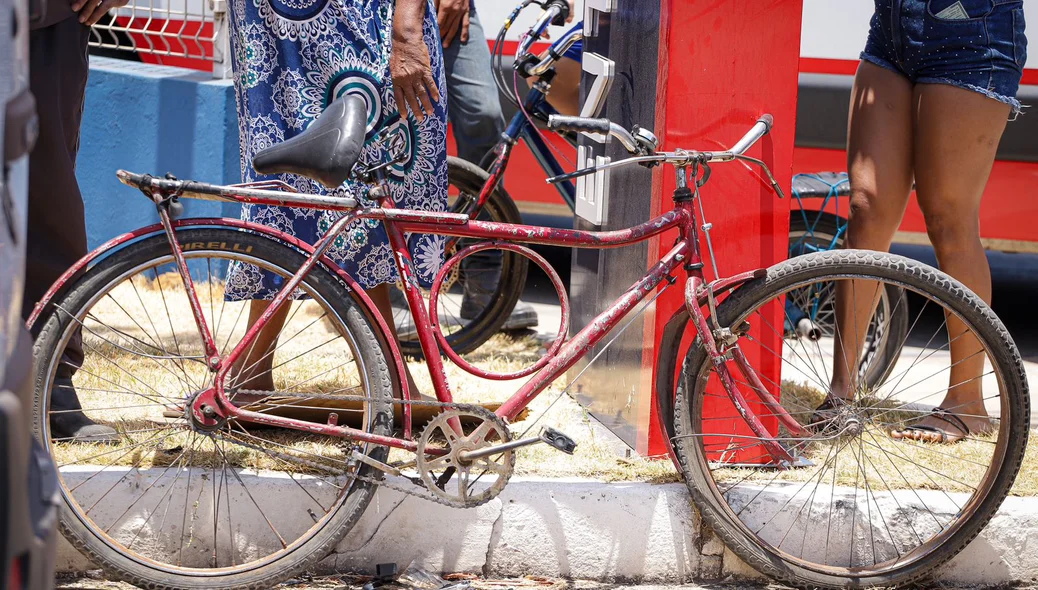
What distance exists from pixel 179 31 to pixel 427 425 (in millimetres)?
3348

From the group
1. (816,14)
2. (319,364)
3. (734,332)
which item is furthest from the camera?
(816,14)

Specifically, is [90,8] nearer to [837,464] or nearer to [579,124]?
[579,124]

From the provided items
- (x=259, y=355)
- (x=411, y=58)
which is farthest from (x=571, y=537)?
(x=411, y=58)

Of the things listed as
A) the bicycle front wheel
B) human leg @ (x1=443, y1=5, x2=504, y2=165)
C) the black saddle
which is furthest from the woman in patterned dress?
the black saddle

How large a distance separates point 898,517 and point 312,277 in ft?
5.69

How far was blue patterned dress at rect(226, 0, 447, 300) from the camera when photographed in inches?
117

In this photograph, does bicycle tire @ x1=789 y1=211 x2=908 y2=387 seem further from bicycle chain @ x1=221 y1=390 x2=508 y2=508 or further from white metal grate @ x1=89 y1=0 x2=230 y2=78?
white metal grate @ x1=89 y1=0 x2=230 y2=78

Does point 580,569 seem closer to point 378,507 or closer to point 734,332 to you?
point 378,507

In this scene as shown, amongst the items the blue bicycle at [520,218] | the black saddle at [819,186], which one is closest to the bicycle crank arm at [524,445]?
the blue bicycle at [520,218]

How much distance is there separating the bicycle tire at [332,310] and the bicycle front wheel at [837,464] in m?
0.81

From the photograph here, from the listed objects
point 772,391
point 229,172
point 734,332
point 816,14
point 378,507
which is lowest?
point 378,507

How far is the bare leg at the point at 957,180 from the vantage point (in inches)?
130

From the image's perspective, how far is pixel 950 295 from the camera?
2.75 m

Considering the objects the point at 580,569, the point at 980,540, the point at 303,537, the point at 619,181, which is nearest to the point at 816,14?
the point at 619,181
